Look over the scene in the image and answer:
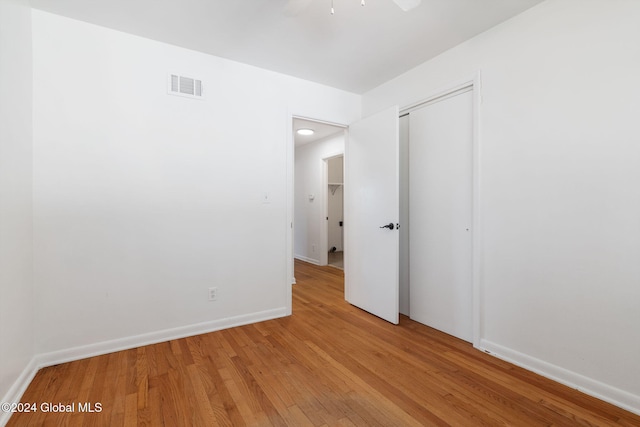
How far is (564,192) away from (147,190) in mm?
3073

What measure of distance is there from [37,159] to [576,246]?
145 inches

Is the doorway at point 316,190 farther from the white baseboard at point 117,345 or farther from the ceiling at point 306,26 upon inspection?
the white baseboard at point 117,345

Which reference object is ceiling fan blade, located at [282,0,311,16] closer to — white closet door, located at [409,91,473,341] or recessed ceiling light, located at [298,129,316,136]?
white closet door, located at [409,91,473,341]

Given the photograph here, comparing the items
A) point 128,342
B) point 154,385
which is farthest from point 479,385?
point 128,342

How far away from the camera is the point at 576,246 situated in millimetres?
1758

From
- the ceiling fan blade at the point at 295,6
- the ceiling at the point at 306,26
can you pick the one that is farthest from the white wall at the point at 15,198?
the ceiling fan blade at the point at 295,6

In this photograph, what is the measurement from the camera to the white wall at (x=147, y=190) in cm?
203

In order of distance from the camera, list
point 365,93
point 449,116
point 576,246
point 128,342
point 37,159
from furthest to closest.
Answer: point 365,93 < point 449,116 < point 128,342 < point 37,159 < point 576,246

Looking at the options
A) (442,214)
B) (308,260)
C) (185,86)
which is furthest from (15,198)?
(308,260)

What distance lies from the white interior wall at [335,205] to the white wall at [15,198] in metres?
5.17

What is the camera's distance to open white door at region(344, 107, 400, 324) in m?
2.73

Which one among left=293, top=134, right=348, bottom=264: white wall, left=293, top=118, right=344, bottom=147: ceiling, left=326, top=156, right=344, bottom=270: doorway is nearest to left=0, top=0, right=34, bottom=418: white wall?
left=293, top=118, right=344, bottom=147: ceiling

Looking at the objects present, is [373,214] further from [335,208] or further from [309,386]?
[335,208]

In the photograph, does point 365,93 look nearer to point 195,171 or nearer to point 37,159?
point 195,171
